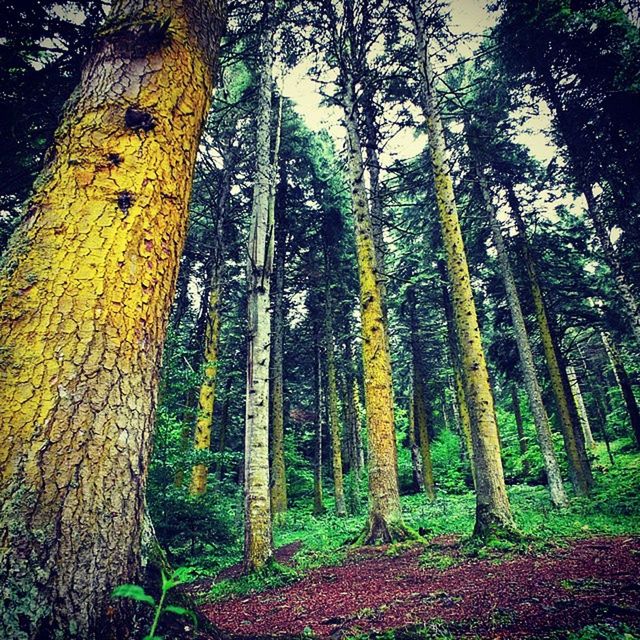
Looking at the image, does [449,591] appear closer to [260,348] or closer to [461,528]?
[260,348]

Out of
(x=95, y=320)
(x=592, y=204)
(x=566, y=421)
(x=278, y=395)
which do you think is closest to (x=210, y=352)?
(x=278, y=395)

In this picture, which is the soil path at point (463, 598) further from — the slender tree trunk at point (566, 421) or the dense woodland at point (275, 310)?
the slender tree trunk at point (566, 421)

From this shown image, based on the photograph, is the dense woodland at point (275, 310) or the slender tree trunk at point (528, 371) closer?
the dense woodland at point (275, 310)

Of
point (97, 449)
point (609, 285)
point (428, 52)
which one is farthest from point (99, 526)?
point (609, 285)

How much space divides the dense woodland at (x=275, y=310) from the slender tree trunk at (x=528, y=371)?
0.10 m

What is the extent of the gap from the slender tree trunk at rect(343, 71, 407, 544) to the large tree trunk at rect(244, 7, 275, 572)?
2628mm

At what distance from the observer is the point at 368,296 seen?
29.3 ft

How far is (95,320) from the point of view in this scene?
1.65 metres

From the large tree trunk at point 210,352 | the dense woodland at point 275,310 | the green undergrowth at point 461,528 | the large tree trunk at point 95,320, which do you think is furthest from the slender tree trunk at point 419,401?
the large tree trunk at point 95,320

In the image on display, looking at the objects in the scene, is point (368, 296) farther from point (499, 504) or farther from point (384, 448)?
point (499, 504)

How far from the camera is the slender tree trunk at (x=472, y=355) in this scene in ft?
20.9

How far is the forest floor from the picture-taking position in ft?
8.67

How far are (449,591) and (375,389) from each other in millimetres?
4701

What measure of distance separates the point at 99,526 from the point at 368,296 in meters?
7.87
